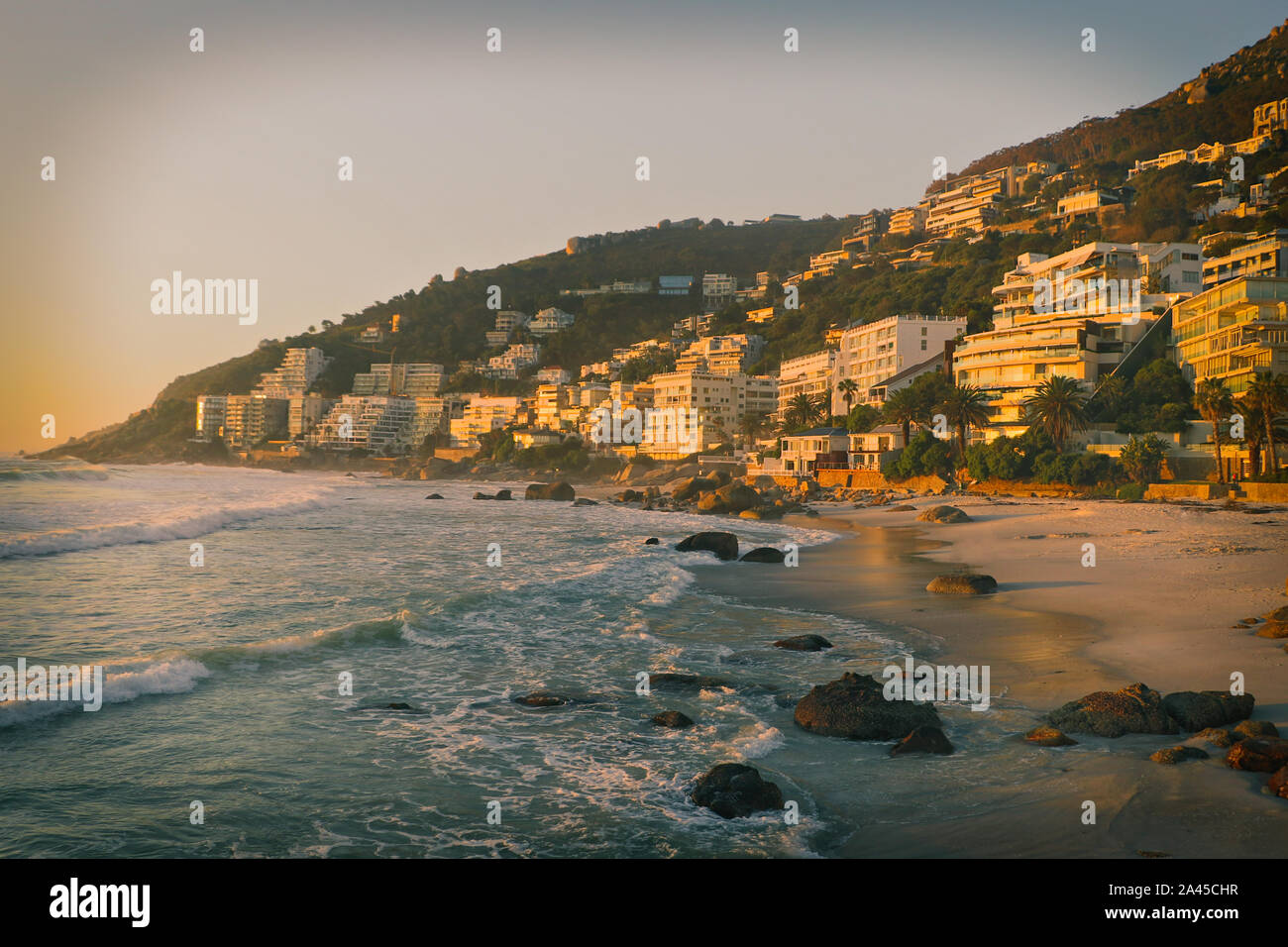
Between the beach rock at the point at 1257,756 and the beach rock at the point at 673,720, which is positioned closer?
the beach rock at the point at 1257,756

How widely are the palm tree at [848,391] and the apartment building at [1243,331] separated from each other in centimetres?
3623

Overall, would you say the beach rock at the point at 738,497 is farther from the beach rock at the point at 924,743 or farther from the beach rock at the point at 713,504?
the beach rock at the point at 924,743

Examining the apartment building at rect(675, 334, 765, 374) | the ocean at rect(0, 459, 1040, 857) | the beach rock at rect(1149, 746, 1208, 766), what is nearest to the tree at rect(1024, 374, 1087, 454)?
Answer: the ocean at rect(0, 459, 1040, 857)

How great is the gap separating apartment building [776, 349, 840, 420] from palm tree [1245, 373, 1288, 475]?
52.3 meters

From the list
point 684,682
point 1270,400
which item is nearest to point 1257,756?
point 684,682

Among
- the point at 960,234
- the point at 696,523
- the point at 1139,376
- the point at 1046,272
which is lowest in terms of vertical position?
the point at 696,523

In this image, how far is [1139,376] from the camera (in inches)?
2301

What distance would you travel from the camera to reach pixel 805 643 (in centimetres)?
1611

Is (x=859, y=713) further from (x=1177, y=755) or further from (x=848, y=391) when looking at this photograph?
(x=848, y=391)

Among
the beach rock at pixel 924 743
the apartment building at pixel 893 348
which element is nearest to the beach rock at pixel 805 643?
Result: the beach rock at pixel 924 743

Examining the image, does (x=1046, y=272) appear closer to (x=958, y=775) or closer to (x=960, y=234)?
(x=960, y=234)

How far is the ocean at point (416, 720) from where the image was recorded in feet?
27.6

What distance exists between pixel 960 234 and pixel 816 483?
9104 cm
